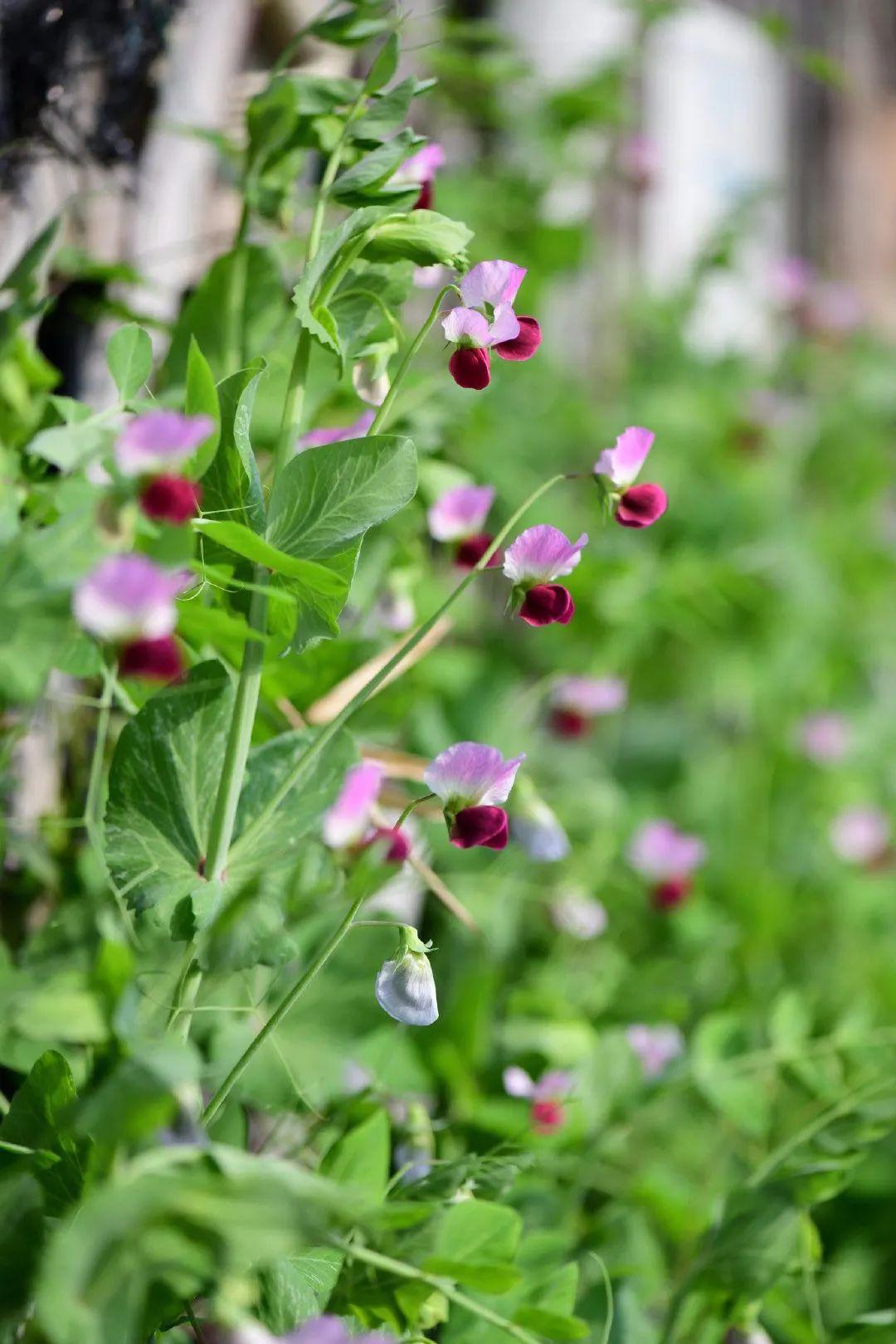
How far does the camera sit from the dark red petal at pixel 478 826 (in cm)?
55

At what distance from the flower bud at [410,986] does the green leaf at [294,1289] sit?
0.36ft

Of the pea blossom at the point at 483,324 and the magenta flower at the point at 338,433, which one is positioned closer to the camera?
the pea blossom at the point at 483,324

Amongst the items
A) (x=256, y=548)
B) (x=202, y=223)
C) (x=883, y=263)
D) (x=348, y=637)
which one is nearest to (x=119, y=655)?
(x=256, y=548)

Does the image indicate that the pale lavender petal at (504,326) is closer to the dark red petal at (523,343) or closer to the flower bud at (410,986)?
the dark red petal at (523,343)

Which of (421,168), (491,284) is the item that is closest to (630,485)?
(491,284)

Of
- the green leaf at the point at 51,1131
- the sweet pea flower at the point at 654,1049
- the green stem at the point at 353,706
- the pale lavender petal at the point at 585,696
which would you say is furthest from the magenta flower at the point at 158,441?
the pale lavender petal at the point at 585,696

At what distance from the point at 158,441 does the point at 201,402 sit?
0.13 meters

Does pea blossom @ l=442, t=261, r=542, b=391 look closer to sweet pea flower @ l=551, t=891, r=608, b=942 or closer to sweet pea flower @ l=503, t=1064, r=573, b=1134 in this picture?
sweet pea flower @ l=503, t=1064, r=573, b=1134

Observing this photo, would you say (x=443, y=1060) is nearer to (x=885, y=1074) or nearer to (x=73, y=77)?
(x=885, y=1074)

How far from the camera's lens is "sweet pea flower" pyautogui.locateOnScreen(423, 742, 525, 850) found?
55 centimetres

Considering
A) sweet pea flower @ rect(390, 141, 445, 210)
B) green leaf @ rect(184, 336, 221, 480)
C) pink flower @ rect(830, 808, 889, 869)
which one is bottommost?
pink flower @ rect(830, 808, 889, 869)

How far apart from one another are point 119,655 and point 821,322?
176cm

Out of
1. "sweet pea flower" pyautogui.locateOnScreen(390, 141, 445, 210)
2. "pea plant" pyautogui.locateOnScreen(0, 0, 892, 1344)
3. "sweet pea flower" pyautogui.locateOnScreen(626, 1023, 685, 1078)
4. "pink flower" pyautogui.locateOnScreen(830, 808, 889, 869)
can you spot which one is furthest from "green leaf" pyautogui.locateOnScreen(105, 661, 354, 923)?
"pink flower" pyautogui.locateOnScreen(830, 808, 889, 869)

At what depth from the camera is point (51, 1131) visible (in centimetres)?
50
